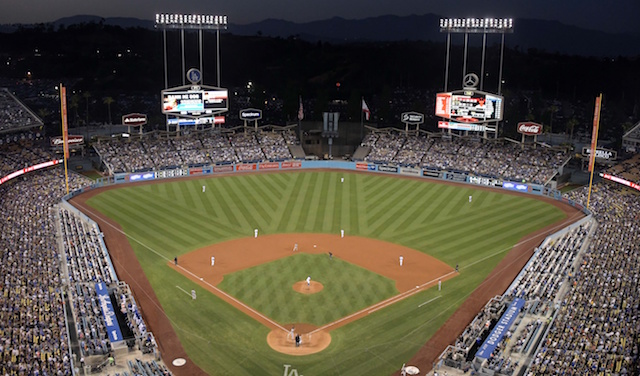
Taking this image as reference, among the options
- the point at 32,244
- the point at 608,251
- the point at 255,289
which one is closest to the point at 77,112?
the point at 32,244

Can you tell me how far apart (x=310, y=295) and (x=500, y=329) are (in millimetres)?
11898

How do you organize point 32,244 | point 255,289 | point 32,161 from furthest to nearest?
point 32,161, point 32,244, point 255,289

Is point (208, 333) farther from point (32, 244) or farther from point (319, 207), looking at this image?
point (319, 207)

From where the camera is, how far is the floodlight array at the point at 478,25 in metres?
68.3

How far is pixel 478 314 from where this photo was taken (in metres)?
33.8

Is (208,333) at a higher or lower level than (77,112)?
lower

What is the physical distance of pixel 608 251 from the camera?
38531 millimetres

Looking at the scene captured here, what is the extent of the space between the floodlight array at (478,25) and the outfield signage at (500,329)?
144 feet

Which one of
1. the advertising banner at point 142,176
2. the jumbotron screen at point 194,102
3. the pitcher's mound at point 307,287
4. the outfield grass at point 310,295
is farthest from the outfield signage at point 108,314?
the jumbotron screen at point 194,102

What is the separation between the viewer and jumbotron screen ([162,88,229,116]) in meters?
71.1

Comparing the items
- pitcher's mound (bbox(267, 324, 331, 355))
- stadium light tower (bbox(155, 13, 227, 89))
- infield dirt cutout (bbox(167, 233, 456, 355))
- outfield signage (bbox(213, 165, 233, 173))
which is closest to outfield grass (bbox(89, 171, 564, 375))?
pitcher's mound (bbox(267, 324, 331, 355))

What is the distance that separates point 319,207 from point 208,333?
88.0 ft

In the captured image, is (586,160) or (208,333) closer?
(208,333)

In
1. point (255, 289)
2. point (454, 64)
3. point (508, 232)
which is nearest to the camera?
point (255, 289)
